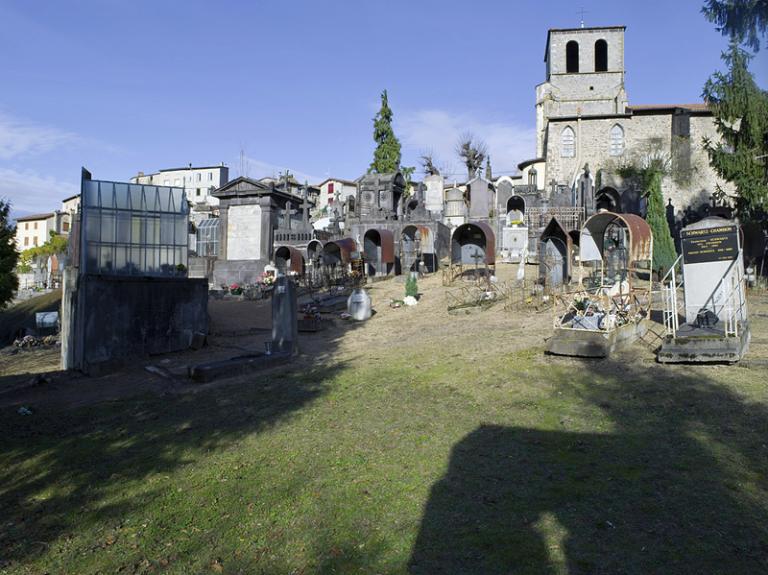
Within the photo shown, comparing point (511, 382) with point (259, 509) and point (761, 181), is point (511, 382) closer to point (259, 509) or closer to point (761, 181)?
point (259, 509)

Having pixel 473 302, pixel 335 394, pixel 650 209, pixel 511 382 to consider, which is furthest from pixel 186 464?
pixel 650 209

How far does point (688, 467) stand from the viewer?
18.2ft

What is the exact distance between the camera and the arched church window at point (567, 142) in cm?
Answer: 4741

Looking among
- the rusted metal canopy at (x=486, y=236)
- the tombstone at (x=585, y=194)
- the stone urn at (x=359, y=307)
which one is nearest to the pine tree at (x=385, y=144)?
the tombstone at (x=585, y=194)

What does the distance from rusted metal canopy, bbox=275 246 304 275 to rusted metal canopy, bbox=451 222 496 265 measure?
9110 millimetres

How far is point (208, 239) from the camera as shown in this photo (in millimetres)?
36625

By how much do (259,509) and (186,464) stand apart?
178 cm

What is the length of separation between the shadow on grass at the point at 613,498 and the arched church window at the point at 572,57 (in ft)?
188

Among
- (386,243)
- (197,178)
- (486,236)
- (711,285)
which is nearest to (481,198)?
(386,243)

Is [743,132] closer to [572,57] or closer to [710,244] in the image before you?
[710,244]

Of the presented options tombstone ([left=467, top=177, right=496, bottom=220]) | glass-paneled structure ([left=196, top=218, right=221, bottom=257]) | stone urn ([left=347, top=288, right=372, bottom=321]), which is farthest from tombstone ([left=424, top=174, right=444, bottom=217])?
stone urn ([left=347, top=288, right=372, bottom=321])

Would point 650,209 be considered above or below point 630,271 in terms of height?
above

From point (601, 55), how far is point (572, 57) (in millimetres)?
2808

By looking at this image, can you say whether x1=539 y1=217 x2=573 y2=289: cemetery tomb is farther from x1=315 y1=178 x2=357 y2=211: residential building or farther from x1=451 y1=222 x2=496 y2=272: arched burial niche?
x1=315 y1=178 x2=357 y2=211: residential building
